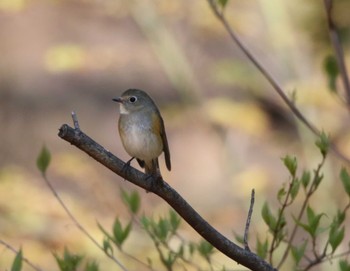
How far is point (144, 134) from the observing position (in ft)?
9.90

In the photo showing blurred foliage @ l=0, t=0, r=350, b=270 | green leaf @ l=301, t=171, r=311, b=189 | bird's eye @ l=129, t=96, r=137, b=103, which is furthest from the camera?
blurred foliage @ l=0, t=0, r=350, b=270

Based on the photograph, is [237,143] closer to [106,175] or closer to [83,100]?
[106,175]

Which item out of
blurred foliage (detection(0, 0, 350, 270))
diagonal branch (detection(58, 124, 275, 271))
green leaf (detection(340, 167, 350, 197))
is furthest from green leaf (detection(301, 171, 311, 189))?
blurred foliage (detection(0, 0, 350, 270))

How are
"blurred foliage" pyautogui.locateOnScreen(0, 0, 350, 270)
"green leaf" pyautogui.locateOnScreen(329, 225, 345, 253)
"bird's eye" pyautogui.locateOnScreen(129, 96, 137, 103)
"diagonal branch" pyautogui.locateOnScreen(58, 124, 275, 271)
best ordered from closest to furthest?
1. "diagonal branch" pyautogui.locateOnScreen(58, 124, 275, 271)
2. "green leaf" pyautogui.locateOnScreen(329, 225, 345, 253)
3. "bird's eye" pyautogui.locateOnScreen(129, 96, 137, 103)
4. "blurred foliage" pyautogui.locateOnScreen(0, 0, 350, 270)

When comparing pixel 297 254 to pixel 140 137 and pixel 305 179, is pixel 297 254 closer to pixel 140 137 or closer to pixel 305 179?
pixel 305 179

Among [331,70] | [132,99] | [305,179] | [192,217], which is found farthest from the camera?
[331,70]

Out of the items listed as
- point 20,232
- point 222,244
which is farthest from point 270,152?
point 222,244

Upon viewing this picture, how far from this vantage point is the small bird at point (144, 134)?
298cm

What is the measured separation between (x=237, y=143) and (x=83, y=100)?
2016 millimetres

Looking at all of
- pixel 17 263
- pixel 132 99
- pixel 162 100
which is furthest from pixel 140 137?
pixel 162 100

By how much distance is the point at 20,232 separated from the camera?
605cm

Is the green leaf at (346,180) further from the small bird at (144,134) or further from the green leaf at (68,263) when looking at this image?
the green leaf at (68,263)

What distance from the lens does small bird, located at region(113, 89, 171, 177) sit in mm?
2979

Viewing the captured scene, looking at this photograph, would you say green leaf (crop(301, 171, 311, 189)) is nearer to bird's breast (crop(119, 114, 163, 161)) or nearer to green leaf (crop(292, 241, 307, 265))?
green leaf (crop(292, 241, 307, 265))
